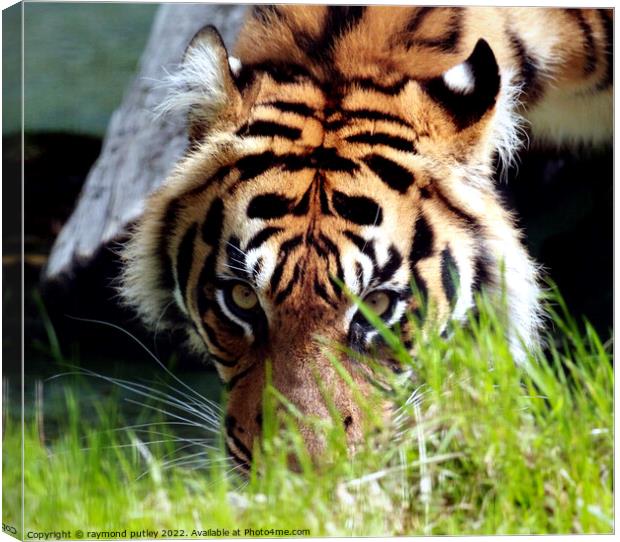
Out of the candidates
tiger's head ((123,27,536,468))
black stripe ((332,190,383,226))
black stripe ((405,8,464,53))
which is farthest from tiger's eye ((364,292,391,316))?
black stripe ((405,8,464,53))

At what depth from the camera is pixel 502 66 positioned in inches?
165

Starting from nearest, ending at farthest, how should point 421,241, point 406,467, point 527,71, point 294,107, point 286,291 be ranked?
point 406,467, point 286,291, point 421,241, point 294,107, point 527,71

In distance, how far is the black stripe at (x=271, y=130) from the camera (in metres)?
4.03

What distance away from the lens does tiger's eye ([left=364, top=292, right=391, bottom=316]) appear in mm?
3836

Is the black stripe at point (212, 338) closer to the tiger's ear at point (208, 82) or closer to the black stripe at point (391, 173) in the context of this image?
the tiger's ear at point (208, 82)

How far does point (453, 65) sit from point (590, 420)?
1.36 m

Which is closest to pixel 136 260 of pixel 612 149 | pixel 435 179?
pixel 435 179

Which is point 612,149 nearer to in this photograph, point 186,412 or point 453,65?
point 453,65

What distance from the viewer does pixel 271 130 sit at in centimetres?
404

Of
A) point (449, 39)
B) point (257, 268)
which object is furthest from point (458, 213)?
point (257, 268)

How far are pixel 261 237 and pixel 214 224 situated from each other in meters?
0.23

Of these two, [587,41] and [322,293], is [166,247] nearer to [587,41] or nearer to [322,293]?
[322,293]

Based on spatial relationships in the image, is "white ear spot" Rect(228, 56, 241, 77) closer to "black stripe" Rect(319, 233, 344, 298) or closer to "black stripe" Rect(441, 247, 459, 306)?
"black stripe" Rect(319, 233, 344, 298)

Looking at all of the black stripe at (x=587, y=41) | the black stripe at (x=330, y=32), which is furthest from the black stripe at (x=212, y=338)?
the black stripe at (x=587, y=41)
